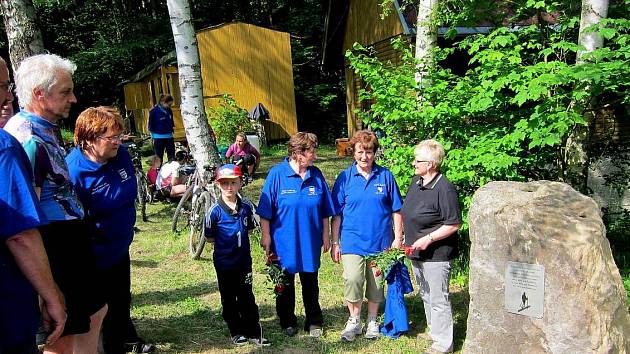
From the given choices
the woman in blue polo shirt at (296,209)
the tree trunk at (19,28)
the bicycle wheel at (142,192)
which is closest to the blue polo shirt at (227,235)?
the woman in blue polo shirt at (296,209)

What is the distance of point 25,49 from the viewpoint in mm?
6059

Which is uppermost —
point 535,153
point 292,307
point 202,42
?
point 202,42

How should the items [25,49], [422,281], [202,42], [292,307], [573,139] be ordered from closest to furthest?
[422,281] < [292,307] < [573,139] < [25,49] < [202,42]

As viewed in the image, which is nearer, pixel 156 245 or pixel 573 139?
pixel 573 139

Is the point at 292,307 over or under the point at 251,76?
under

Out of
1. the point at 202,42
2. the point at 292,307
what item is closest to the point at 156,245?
the point at 292,307

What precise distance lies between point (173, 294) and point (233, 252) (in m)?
1.74

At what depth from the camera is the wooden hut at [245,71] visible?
56.4 feet

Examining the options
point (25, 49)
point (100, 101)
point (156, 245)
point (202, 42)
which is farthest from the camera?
point (100, 101)

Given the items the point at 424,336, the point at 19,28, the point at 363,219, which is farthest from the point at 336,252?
the point at 19,28

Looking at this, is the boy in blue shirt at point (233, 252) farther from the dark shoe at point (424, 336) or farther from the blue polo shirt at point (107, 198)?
the dark shoe at point (424, 336)

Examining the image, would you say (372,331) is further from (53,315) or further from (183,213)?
(183,213)

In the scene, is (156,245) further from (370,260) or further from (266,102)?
(266,102)

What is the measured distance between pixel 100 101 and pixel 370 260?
→ 91.1ft
